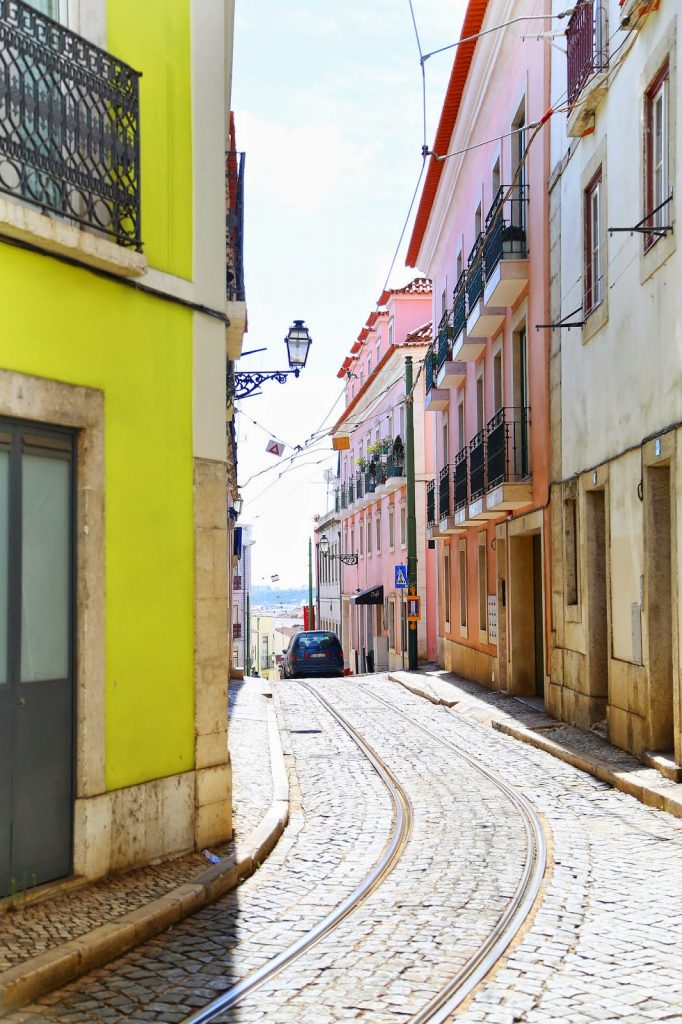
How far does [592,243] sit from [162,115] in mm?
7577

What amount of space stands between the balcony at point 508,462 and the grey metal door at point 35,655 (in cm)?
1162

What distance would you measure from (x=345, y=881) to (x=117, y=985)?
2213 mm

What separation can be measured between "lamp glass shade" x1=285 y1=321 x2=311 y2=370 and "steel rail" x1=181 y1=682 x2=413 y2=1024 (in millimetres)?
7661

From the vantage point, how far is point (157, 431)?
7691 mm

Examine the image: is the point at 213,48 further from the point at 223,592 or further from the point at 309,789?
the point at 309,789

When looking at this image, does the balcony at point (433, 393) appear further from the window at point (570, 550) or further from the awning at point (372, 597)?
the awning at point (372, 597)

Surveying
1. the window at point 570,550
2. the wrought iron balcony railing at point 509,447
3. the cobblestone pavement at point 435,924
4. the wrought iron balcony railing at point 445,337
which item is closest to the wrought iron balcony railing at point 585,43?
the window at point 570,550

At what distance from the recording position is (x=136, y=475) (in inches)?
294

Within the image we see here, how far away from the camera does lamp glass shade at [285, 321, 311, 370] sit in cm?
1744

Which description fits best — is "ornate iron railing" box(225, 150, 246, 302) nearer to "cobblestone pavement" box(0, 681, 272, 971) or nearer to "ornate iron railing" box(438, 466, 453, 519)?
"cobblestone pavement" box(0, 681, 272, 971)

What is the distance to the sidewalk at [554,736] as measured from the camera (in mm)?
9797

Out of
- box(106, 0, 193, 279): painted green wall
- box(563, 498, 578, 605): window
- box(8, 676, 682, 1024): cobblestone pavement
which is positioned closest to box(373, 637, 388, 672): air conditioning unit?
box(563, 498, 578, 605): window

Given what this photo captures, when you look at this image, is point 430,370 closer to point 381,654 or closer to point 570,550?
point 381,654

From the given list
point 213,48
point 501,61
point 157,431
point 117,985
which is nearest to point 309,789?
point 157,431
